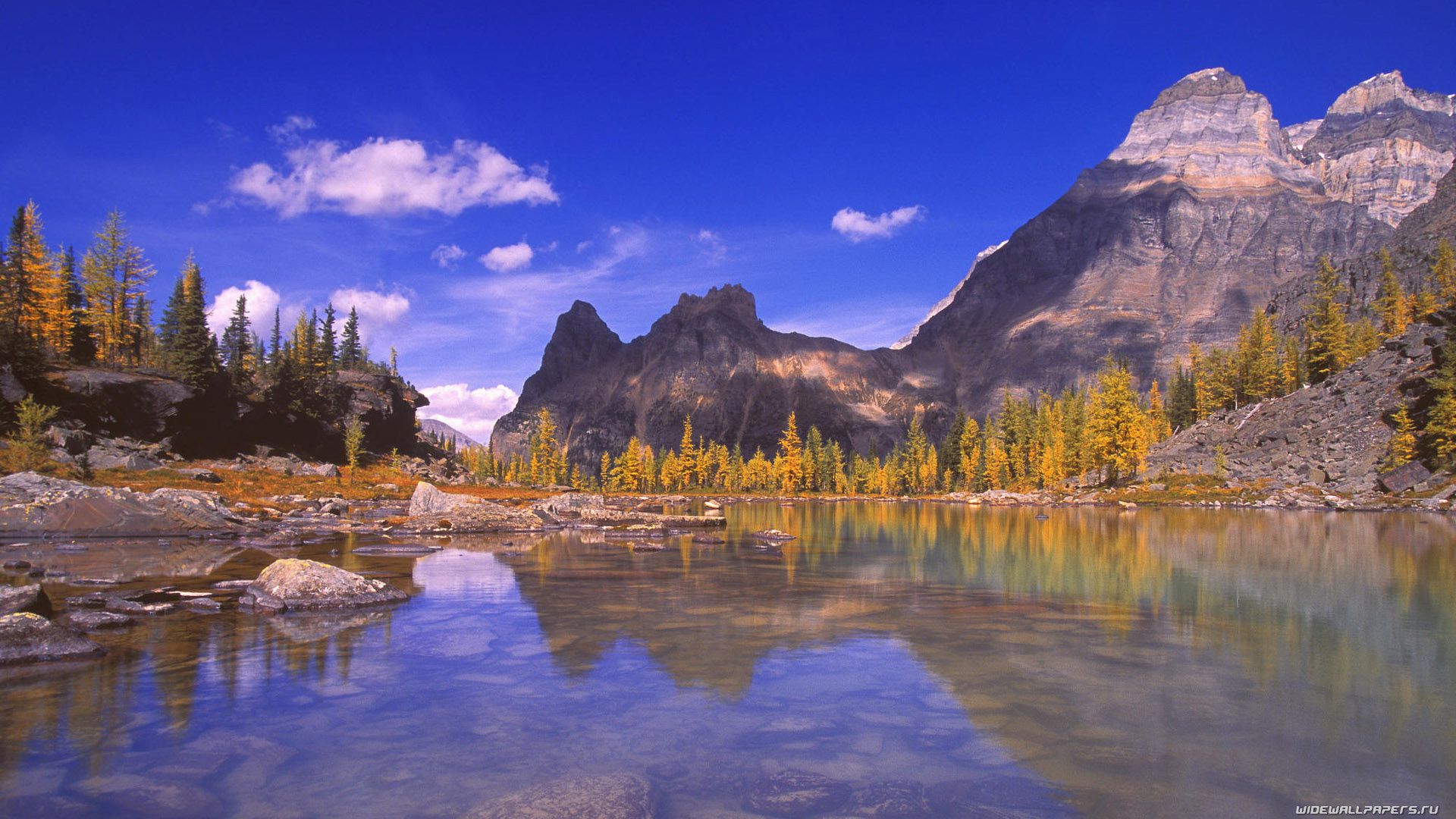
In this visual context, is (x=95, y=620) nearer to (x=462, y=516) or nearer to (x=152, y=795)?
(x=152, y=795)

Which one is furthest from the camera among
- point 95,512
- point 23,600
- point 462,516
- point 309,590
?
point 462,516

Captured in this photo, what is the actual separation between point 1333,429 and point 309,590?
310 ft

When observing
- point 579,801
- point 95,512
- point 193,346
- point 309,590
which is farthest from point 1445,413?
point 193,346

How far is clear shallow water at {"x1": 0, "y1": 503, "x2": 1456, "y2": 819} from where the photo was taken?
7523 millimetres

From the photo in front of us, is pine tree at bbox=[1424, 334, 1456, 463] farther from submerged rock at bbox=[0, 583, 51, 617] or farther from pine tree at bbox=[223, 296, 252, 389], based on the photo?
pine tree at bbox=[223, 296, 252, 389]

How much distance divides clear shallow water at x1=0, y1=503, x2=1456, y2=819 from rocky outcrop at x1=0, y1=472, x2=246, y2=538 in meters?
14.7

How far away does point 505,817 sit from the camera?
6879 mm

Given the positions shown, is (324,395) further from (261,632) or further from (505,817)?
(505,817)

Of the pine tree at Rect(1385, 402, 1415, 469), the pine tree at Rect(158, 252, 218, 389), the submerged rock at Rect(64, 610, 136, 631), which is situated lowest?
Result: the submerged rock at Rect(64, 610, 136, 631)

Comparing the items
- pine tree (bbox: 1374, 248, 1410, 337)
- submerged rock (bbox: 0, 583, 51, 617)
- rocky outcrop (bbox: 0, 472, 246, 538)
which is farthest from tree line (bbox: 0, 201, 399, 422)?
pine tree (bbox: 1374, 248, 1410, 337)

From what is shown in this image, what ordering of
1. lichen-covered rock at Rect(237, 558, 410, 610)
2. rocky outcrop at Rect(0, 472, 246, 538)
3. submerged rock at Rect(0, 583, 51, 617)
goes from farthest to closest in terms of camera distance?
rocky outcrop at Rect(0, 472, 246, 538) → lichen-covered rock at Rect(237, 558, 410, 610) → submerged rock at Rect(0, 583, 51, 617)

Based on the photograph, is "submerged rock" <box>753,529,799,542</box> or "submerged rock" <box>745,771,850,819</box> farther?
"submerged rock" <box>753,529,799,542</box>

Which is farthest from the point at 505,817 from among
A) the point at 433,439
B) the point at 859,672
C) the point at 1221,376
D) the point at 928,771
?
the point at 433,439

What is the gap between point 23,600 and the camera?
552 inches
